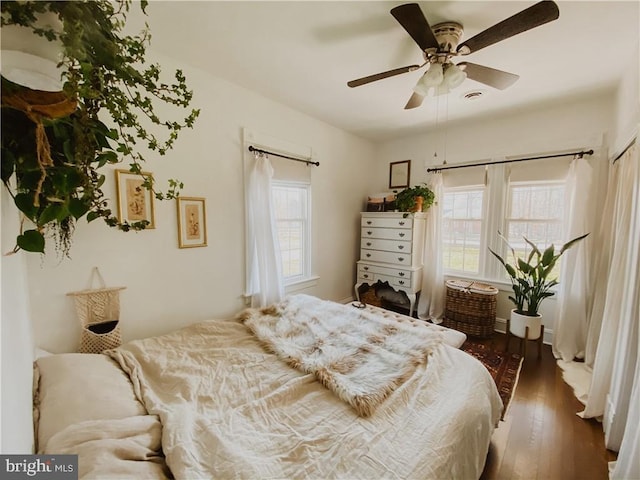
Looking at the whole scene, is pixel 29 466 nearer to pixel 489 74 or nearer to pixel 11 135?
pixel 11 135

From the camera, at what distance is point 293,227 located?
10.7 ft

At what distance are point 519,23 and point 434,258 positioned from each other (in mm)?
2685

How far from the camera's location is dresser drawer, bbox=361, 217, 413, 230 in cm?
340

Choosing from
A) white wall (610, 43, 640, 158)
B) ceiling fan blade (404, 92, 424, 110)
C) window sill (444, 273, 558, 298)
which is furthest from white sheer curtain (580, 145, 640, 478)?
ceiling fan blade (404, 92, 424, 110)

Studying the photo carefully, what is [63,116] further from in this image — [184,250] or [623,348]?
[623,348]

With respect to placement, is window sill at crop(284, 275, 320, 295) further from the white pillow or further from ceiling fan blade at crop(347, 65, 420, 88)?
ceiling fan blade at crop(347, 65, 420, 88)

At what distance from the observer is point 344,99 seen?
271 cm

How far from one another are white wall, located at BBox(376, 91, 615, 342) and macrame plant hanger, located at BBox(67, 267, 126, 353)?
11.1 ft

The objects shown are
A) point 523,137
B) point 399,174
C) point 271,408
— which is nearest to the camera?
point 271,408

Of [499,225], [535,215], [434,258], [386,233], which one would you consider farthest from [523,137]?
[386,233]

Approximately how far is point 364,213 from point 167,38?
2794mm

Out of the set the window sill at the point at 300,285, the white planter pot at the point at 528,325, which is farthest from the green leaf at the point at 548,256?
the window sill at the point at 300,285

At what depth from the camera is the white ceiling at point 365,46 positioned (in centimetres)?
155

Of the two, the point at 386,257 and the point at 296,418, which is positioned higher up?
the point at 386,257
